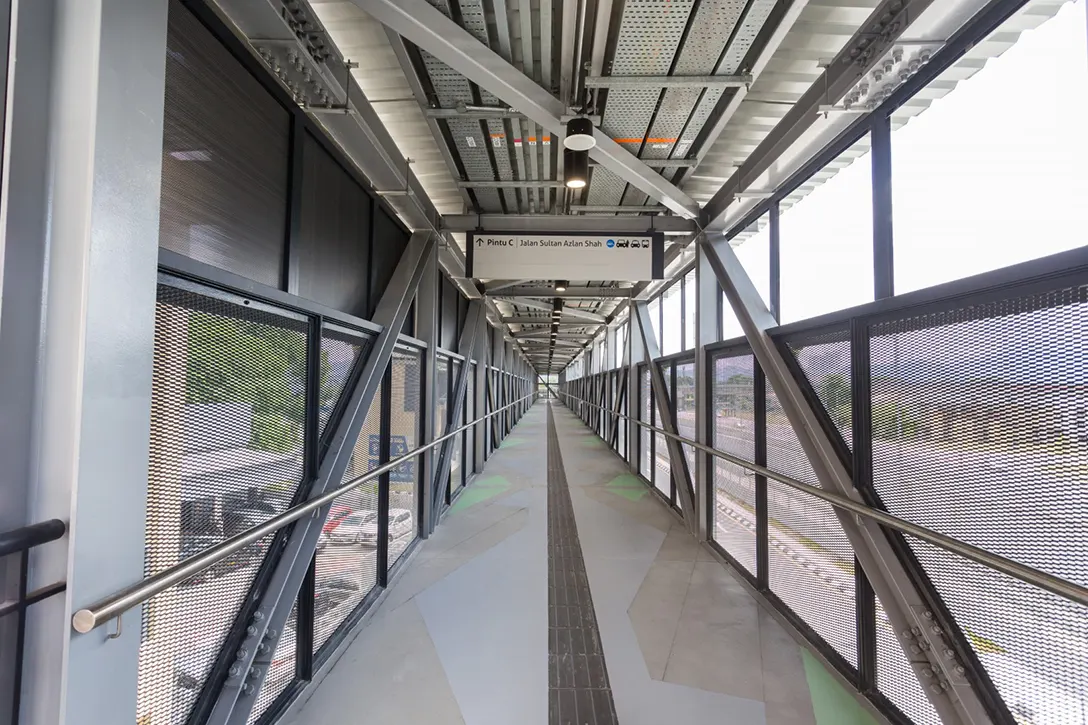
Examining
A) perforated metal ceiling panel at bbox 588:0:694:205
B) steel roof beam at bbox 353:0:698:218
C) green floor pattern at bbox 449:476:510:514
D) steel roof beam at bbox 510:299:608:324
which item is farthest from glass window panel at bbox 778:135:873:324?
steel roof beam at bbox 510:299:608:324

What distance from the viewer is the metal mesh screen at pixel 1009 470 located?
58.3 inches

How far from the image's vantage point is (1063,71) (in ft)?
5.26

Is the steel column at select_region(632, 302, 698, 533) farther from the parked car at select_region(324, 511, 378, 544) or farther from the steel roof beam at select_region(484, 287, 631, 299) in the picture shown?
the parked car at select_region(324, 511, 378, 544)

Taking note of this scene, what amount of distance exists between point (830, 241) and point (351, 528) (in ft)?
11.7

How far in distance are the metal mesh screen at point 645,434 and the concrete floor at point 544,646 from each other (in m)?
2.47

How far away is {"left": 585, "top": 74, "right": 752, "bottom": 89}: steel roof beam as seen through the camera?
255 centimetres

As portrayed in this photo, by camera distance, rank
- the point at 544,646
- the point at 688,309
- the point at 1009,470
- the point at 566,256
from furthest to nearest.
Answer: the point at 688,309 < the point at 566,256 < the point at 544,646 < the point at 1009,470

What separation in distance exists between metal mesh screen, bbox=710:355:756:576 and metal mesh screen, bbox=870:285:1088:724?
1.60 metres

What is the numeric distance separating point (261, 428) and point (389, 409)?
4.86ft

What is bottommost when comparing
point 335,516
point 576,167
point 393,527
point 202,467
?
point 393,527

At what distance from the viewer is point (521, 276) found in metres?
4.27

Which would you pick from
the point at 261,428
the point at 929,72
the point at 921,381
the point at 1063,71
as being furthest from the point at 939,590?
the point at 261,428

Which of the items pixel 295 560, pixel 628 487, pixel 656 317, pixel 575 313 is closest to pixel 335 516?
pixel 295 560

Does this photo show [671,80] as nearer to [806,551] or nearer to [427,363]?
[806,551]
